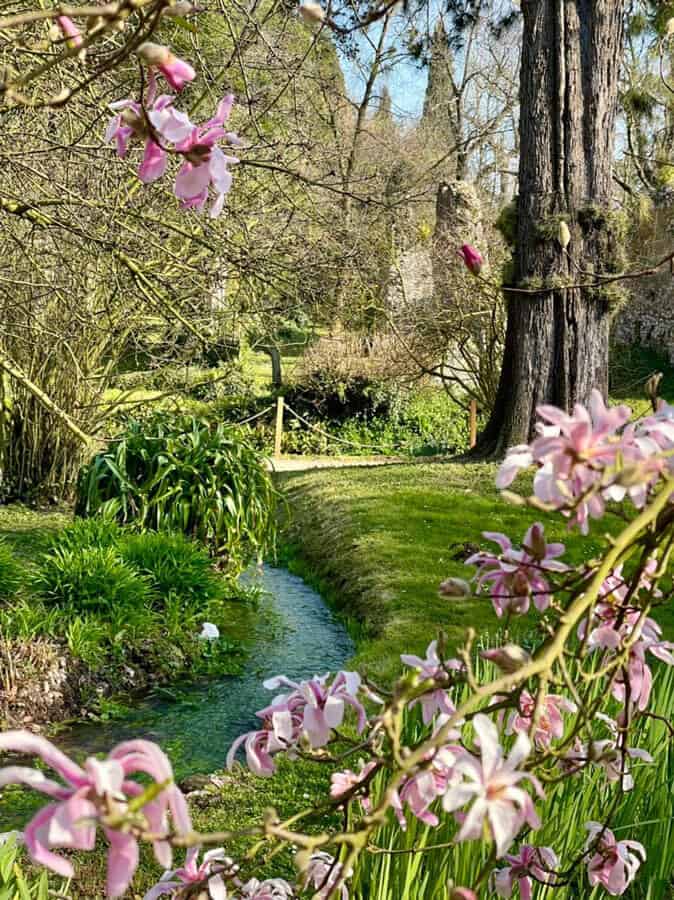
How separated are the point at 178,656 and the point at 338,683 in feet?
13.1

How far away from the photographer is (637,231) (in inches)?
568

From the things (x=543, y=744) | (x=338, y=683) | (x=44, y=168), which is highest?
(x=44, y=168)

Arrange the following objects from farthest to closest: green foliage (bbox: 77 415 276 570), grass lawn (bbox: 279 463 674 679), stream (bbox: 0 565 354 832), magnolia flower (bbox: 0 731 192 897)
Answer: green foliage (bbox: 77 415 276 570) < grass lawn (bbox: 279 463 674 679) < stream (bbox: 0 565 354 832) < magnolia flower (bbox: 0 731 192 897)

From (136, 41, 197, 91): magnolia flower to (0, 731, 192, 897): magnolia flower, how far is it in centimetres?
56

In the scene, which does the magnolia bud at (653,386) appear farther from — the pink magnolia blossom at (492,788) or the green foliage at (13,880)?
the green foliage at (13,880)

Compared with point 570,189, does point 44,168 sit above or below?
below

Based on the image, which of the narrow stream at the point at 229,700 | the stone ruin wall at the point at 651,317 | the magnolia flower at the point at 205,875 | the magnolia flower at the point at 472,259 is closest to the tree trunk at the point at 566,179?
the narrow stream at the point at 229,700

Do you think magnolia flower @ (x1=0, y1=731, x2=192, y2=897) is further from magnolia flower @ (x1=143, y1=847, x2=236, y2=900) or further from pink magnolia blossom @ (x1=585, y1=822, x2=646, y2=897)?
pink magnolia blossom @ (x1=585, y1=822, x2=646, y2=897)

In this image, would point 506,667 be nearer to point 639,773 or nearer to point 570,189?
point 639,773

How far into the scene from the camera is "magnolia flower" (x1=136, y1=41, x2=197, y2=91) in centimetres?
81

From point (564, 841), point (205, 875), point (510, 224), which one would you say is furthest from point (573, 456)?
point (510, 224)

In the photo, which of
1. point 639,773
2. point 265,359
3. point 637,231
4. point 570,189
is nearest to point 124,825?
point 639,773

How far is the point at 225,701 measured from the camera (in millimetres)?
4430

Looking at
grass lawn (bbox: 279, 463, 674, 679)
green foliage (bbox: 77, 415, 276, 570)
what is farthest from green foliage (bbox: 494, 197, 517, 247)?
green foliage (bbox: 77, 415, 276, 570)
